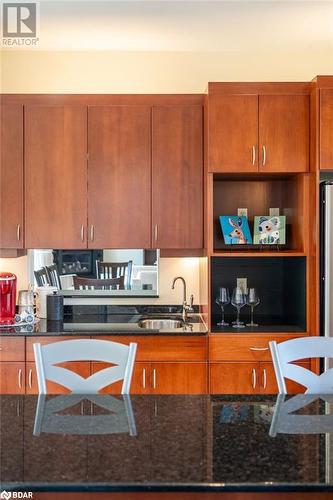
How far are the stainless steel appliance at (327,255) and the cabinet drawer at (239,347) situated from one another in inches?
11.2

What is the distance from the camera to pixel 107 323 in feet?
11.8

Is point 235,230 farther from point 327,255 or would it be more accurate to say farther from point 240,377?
point 240,377

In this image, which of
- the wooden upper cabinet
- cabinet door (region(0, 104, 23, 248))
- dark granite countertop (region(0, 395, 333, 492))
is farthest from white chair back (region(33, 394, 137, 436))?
the wooden upper cabinet

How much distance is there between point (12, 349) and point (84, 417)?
5.89 feet

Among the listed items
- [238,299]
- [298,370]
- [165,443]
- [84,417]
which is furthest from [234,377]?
[165,443]

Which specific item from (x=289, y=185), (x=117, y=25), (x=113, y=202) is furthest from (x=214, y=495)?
(x=117, y=25)

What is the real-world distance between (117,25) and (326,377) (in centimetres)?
260

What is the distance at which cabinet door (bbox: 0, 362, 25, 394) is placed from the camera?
3287 millimetres

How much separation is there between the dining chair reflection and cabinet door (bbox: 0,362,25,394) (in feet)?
6.43

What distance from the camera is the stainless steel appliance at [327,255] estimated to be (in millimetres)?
3215

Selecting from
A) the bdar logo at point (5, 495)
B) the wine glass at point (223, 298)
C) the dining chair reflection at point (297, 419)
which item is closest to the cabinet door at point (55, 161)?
the wine glass at point (223, 298)

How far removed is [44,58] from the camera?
3939 millimetres

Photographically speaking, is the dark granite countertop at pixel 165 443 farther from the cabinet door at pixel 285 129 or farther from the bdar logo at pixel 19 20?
the bdar logo at pixel 19 20

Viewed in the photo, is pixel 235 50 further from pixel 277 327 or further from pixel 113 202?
pixel 277 327
